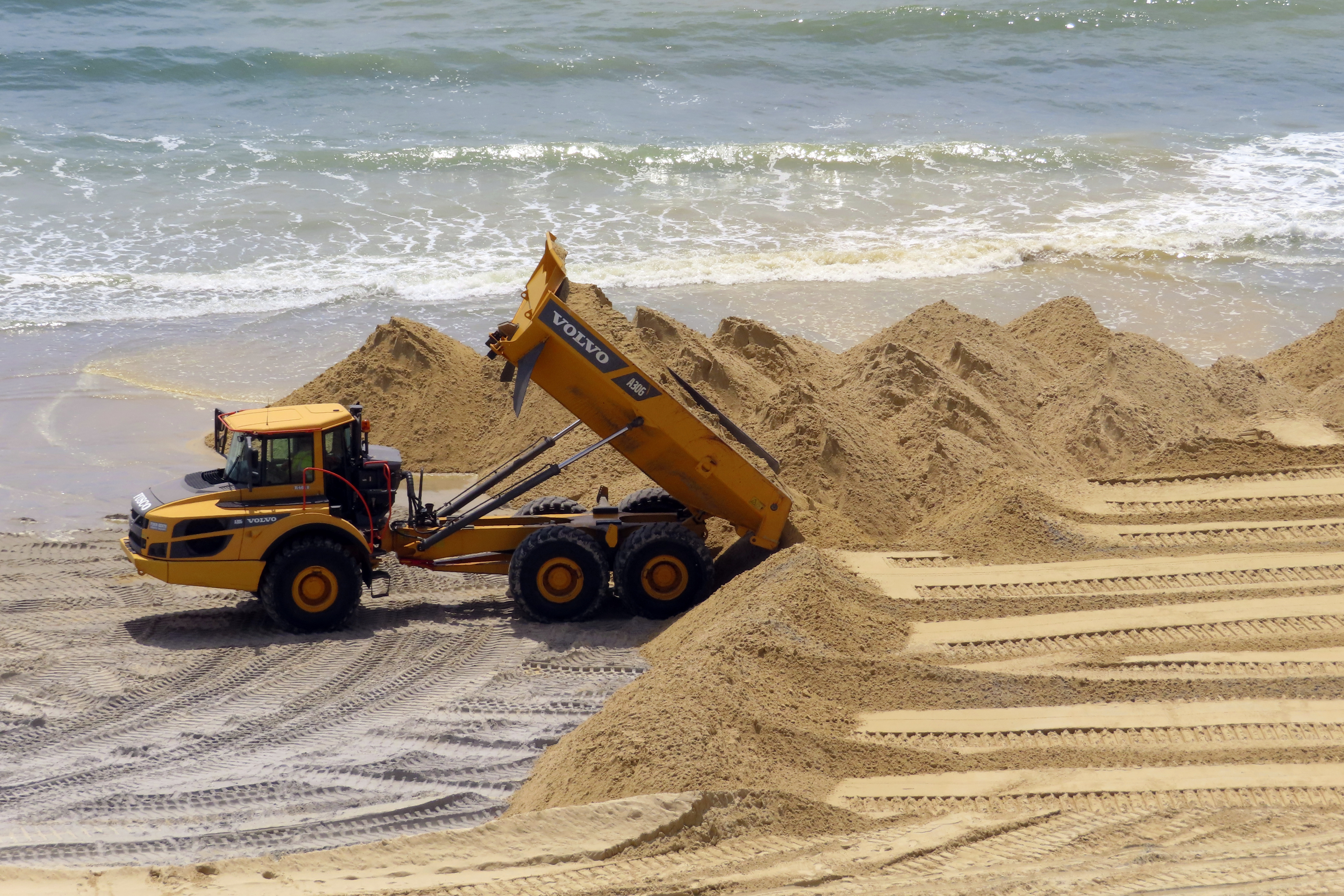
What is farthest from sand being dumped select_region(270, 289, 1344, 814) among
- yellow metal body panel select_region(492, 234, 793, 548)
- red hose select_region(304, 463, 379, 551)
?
red hose select_region(304, 463, 379, 551)

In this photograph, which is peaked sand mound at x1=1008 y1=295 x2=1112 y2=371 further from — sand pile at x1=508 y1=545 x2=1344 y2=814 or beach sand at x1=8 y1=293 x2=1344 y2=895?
sand pile at x1=508 y1=545 x2=1344 y2=814

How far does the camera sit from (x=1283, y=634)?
7.18 metres

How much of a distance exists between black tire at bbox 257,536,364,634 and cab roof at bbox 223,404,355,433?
77 cm

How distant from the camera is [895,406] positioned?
35.8 ft

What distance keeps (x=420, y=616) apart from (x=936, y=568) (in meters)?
3.64

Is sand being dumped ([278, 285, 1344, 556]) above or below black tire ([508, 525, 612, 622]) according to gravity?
above

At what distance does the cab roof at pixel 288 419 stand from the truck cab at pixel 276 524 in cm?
1

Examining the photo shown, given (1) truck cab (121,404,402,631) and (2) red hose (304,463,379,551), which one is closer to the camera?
(1) truck cab (121,404,402,631)

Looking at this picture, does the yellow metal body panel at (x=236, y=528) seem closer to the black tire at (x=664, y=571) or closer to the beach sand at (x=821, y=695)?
the beach sand at (x=821, y=695)

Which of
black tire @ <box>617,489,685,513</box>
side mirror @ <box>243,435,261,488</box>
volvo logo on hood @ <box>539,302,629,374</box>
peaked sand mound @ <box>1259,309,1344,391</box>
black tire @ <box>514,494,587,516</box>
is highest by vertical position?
volvo logo on hood @ <box>539,302,629,374</box>

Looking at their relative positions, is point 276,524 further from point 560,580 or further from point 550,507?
point 550,507

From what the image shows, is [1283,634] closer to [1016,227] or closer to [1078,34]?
[1016,227]

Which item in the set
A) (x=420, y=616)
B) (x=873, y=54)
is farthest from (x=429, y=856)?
(x=873, y=54)

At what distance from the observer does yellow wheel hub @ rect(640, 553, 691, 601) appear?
28.0 feet
